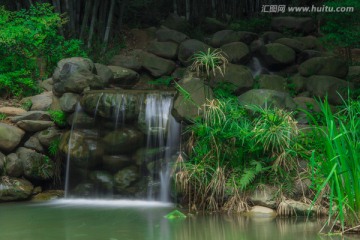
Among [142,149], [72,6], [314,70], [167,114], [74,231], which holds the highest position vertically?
[72,6]

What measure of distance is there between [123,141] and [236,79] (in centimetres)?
242

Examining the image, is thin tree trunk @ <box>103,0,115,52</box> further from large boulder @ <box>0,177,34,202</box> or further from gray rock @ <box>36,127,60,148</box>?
large boulder @ <box>0,177,34,202</box>

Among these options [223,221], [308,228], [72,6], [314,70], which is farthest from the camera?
[72,6]

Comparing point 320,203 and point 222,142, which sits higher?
point 222,142

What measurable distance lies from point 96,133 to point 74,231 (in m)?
3.16

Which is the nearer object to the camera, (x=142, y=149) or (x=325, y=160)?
(x=325, y=160)

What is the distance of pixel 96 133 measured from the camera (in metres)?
8.73

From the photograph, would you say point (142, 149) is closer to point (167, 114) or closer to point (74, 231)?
point (167, 114)

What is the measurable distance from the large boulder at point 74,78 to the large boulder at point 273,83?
10.1 ft

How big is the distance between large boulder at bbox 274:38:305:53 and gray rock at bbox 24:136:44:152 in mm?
6216

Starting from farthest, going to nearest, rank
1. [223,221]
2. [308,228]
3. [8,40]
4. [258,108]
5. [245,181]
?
[8,40], [258,108], [245,181], [223,221], [308,228]

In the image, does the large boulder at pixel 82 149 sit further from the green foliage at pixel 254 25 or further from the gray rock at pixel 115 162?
the green foliage at pixel 254 25

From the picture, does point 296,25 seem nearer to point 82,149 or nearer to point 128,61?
point 128,61

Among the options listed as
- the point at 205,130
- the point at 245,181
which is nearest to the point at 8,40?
the point at 205,130
